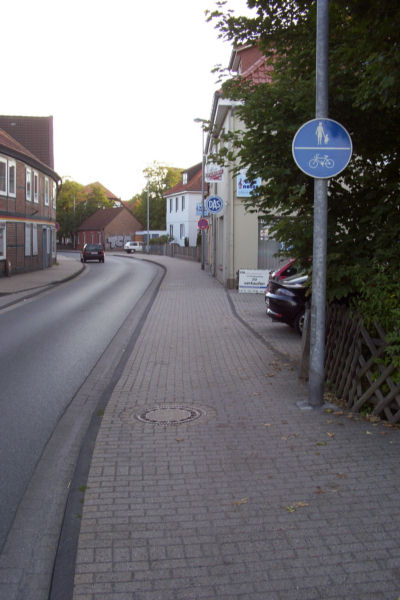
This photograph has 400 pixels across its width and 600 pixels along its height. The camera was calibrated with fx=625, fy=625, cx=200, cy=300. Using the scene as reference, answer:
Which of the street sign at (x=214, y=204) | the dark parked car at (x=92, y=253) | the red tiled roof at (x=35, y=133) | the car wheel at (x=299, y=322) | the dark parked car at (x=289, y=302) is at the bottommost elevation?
the car wheel at (x=299, y=322)

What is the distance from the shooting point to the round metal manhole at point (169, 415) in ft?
22.3

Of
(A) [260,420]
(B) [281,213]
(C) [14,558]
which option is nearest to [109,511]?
(C) [14,558]

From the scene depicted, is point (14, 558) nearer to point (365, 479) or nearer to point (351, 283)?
point (365, 479)

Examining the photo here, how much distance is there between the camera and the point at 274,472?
518 cm

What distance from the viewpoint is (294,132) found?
25.2 feet

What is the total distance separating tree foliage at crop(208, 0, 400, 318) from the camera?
7.20 metres

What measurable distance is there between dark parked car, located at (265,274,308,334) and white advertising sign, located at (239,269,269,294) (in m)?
9.29

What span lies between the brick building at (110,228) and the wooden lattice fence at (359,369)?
86.5 metres

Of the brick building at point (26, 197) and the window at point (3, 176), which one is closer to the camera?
the window at point (3, 176)

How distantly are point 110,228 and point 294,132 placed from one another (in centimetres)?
8695

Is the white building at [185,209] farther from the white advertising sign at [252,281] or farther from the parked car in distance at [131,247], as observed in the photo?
the white advertising sign at [252,281]

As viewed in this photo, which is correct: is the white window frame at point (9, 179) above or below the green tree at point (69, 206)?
below

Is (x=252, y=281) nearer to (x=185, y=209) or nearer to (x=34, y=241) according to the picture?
(x=34, y=241)

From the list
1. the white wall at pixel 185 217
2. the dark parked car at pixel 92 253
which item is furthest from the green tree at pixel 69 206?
the dark parked car at pixel 92 253
